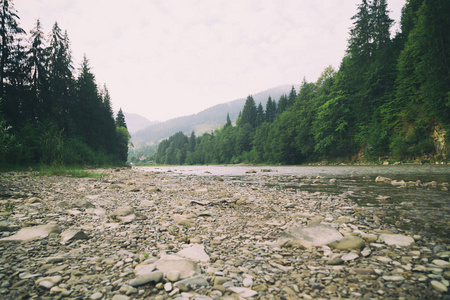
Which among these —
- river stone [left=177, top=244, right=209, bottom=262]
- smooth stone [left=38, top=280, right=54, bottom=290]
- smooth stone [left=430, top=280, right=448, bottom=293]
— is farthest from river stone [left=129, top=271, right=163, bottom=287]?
smooth stone [left=430, top=280, right=448, bottom=293]

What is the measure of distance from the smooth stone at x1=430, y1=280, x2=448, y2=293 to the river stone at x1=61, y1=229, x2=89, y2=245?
4229 mm

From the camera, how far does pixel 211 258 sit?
2.56 m

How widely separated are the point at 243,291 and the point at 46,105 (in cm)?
3461

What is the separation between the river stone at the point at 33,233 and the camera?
2828 millimetres

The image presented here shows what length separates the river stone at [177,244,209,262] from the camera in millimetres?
2525

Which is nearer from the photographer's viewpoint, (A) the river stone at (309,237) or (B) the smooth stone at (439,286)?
(B) the smooth stone at (439,286)

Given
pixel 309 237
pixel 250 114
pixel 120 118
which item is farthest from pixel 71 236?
pixel 250 114

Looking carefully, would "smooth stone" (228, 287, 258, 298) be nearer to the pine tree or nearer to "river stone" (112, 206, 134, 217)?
"river stone" (112, 206, 134, 217)

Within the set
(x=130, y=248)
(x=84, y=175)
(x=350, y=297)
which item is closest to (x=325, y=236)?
(x=350, y=297)

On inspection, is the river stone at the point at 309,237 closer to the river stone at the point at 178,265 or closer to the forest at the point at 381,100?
the river stone at the point at 178,265

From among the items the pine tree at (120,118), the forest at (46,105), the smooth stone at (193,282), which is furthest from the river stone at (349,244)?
the pine tree at (120,118)

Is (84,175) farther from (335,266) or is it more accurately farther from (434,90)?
(434,90)

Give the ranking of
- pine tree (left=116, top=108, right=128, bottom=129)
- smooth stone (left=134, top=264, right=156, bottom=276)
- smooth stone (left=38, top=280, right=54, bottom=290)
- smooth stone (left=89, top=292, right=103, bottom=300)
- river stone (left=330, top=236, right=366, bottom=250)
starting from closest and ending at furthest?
1. smooth stone (left=89, top=292, right=103, bottom=300)
2. smooth stone (left=38, top=280, right=54, bottom=290)
3. smooth stone (left=134, top=264, right=156, bottom=276)
4. river stone (left=330, top=236, right=366, bottom=250)
5. pine tree (left=116, top=108, right=128, bottom=129)

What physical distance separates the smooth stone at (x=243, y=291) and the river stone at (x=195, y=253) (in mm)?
690
